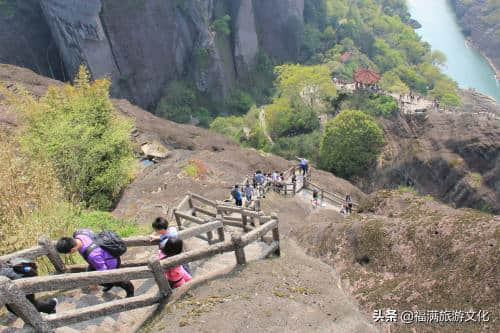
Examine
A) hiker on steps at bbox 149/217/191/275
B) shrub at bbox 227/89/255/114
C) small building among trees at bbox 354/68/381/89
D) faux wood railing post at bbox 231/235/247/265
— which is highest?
hiker on steps at bbox 149/217/191/275

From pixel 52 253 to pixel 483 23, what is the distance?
123 m

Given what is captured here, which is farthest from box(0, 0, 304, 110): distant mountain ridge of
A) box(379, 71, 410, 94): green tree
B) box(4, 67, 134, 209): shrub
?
box(4, 67, 134, 209): shrub

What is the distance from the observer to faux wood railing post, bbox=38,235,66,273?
7355 millimetres

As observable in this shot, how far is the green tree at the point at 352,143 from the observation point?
119ft

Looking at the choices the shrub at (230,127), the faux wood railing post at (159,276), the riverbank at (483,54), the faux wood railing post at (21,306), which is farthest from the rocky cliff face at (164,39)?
the riverbank at (483,54)

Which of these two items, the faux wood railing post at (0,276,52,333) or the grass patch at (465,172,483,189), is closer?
the faux wood railing post at (0,276,52,333)

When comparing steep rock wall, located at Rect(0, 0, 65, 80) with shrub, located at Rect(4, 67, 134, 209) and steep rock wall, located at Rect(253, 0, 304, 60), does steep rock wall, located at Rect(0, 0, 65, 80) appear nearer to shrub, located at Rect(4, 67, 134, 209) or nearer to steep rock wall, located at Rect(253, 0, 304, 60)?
shrub, located at Rect(4, 67, 134, 209)

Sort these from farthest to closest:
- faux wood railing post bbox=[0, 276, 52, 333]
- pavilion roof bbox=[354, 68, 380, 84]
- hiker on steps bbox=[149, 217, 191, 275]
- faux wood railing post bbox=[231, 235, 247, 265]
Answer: pavilion roof bbox=[354, 68, 380, 84] < faux wood railing post bbox=[231, 235, 247, 265] < hiker on steps bbox=[149, 217, 191, 275] < faux wood railing post bbox=[0, 276, 52, 333]

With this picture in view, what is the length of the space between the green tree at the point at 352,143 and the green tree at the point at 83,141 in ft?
69.4

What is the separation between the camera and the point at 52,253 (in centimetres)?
754

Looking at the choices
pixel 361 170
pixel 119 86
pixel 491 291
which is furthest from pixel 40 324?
pixel 119 86

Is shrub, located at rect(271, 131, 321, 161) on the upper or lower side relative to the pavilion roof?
lower

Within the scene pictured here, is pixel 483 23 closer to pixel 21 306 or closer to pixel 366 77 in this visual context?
pixel 366 77

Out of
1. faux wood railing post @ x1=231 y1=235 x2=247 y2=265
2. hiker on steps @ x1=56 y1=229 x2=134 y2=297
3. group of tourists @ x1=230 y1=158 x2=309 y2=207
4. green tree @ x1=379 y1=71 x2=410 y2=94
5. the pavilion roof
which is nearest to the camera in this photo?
hiker on steps @ x1=56 y1=229 x2=134 y2=297
